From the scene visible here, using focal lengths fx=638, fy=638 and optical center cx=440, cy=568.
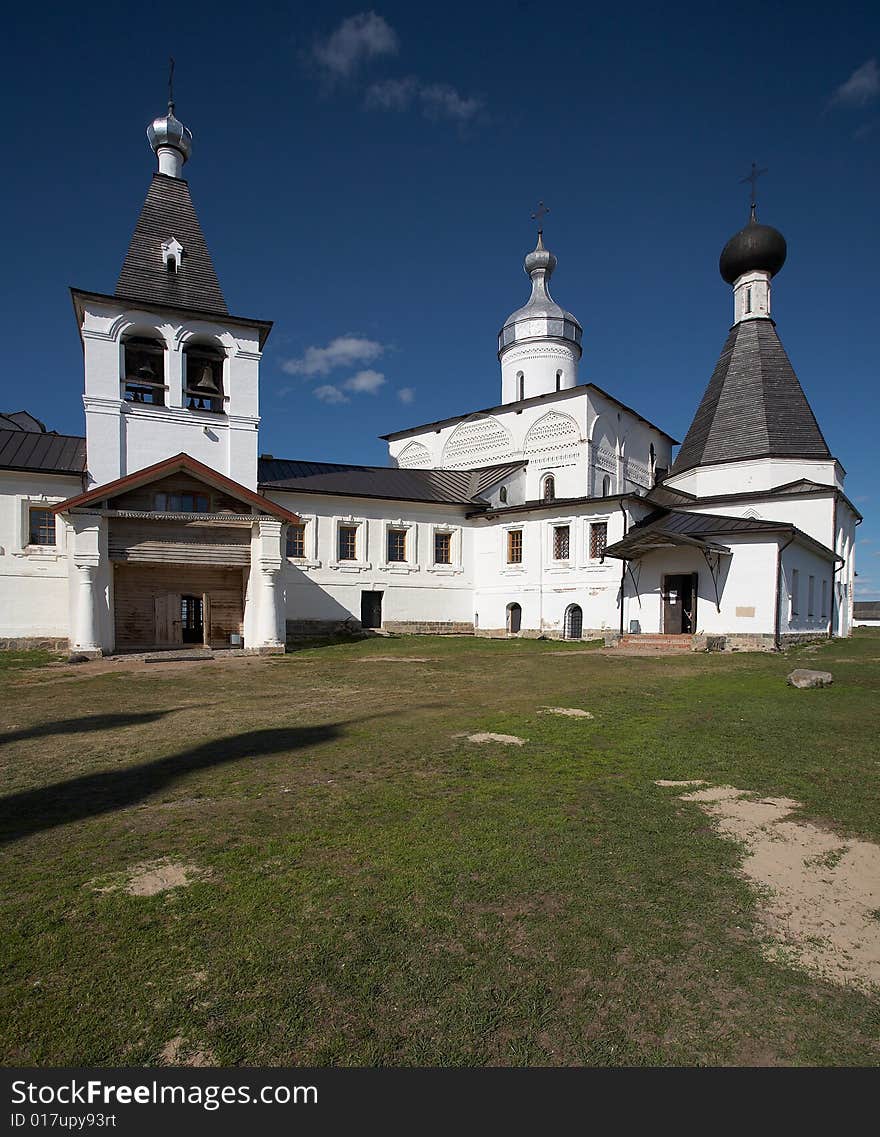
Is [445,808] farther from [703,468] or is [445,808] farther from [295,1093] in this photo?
[703,468]

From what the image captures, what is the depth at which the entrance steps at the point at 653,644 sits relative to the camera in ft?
73.5

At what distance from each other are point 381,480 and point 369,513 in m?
2.62

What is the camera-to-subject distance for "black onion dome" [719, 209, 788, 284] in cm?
3475

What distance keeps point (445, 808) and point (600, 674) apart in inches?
421

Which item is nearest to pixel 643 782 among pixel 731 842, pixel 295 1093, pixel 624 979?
pixel 731 842

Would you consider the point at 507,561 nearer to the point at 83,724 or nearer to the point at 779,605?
the point at 779,605

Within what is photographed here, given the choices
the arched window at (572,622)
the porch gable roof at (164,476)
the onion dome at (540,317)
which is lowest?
the arched window at (572,622)

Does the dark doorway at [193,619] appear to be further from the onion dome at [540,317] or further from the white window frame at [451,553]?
the onion dome at [540,317]

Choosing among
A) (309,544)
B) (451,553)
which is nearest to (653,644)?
(451,553)

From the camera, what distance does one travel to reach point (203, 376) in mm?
24250

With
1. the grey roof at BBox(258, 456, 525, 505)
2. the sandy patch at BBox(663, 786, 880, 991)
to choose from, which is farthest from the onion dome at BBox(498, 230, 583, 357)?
the sandy patch at BBox(663, 786, 880, 991)

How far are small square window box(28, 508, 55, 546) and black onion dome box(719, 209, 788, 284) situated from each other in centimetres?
3655

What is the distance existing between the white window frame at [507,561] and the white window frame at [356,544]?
20.8 ft

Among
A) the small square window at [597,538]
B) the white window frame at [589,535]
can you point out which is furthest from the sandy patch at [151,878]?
the small square window at [597,538]
